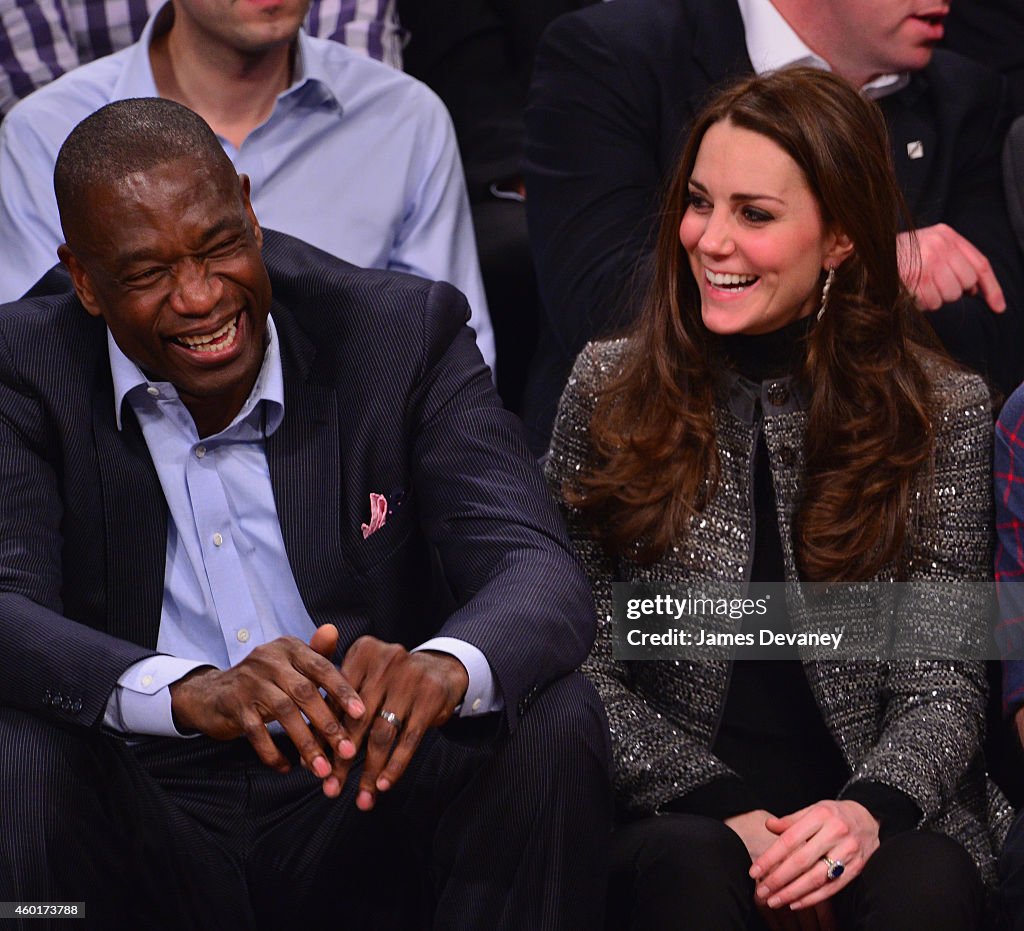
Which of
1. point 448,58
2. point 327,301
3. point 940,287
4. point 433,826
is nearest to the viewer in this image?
point 433,826

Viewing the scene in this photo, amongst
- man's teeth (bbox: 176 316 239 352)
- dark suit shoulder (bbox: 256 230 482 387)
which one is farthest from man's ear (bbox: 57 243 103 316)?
dark suit shoulder (bbox: 256 230 482 387)

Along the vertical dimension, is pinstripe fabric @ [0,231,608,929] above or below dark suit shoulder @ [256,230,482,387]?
below

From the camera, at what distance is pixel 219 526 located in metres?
2.03

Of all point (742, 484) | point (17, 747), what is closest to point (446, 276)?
point (742, 484)

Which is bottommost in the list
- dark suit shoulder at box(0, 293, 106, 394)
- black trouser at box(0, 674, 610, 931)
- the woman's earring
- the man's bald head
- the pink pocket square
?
black trouser at box(0, 674, 610, 931)

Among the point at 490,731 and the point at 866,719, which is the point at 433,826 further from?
the point at 866,719

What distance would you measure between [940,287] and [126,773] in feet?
4.97

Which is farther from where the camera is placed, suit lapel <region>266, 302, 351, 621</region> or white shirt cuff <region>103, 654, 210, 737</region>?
suit lapel <region>266, 302, 351, 621</region>

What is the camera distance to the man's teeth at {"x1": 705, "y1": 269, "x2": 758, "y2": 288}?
7.32 feet

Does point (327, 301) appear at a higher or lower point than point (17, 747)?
higher

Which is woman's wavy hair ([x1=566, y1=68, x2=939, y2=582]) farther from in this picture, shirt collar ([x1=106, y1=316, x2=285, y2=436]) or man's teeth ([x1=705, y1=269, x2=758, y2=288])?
shirt collar ([x1=106, y1=316, x2=285, y2=436])

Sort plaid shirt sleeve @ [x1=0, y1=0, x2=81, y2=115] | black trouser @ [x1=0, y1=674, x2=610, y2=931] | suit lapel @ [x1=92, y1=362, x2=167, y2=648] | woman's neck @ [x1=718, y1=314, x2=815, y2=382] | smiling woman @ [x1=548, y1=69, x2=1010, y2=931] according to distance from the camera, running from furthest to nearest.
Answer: plaid shirt sleeve @ [x1=0, y1=0, x2=81, y2=115] < woman's neck @ [x1=718, y1=314, x2=815, y2=382] < smiling woman @ [x1=548, y1=69, x2=1010, y2=931] < suit lapel @ [x1=92, y1=362, x2=167, y2=648] < black trouser @ [x1=0, y1=674, x2=610, y2=931]

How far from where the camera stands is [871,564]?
7.09 feet

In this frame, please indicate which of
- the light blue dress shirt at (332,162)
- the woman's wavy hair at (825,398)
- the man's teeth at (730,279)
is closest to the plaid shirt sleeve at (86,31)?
the light blue dress shirt at (332,162)
